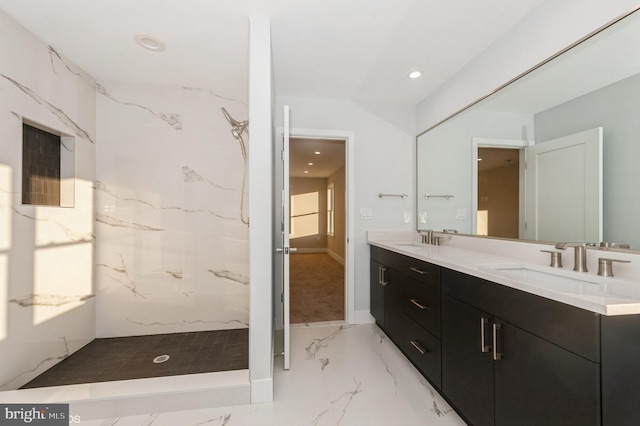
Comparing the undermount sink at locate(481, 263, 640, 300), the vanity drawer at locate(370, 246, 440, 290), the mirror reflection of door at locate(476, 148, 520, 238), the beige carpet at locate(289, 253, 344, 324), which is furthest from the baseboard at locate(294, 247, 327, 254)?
the undermount sink at locate(481, 263, 640, 300)

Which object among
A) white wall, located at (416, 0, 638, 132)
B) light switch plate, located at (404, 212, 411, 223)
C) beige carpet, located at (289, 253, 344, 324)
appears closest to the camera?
white wall, located at (416, 0, 638, 132)

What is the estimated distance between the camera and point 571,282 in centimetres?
120

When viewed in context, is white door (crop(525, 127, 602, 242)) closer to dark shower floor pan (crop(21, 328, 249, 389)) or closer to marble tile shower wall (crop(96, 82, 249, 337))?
dark shower floor pan (crop(21, 328, 249, 389))

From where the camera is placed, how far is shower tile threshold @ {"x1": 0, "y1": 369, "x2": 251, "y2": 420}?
149 centimetres

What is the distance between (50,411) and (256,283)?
52.6 inches

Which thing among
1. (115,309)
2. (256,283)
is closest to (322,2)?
(256,283)

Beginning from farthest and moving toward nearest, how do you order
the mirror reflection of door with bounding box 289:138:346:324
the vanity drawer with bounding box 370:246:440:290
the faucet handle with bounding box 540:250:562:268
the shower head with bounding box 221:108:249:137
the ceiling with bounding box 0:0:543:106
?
the mirror reflection of door with bounding box 289:138:346:324 → the shower head with bounding box 221:108:249:137 → the vanity drawer with bounding box 370:246:440:290 → the ceiling with bounding box 0:0:543:106 → the faucet handle with bounding box 540:250:562:268

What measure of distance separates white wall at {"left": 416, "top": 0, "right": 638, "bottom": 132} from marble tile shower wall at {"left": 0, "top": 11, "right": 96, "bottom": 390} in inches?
128

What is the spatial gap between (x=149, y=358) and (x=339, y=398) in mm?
1515

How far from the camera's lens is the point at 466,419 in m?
1.39

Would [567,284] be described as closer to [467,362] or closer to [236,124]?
[467,362]

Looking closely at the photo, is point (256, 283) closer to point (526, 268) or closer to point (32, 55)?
point (526, 268)

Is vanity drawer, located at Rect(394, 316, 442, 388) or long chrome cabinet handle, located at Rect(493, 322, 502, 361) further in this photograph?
vanity drawer, located at Rect(394, 316, 442, 388)

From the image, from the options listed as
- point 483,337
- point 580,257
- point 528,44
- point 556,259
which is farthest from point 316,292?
point 528,44
